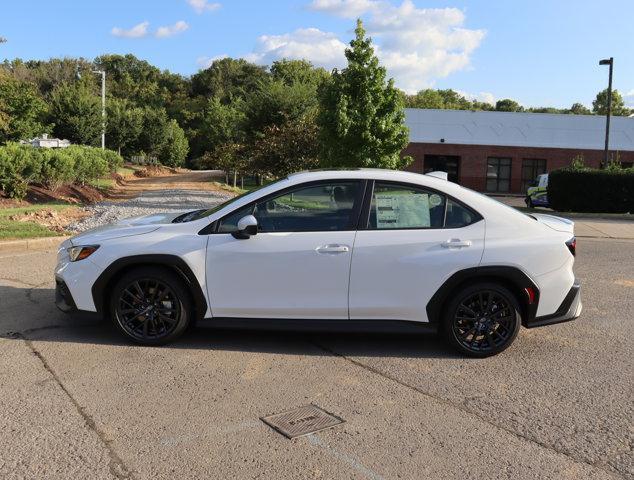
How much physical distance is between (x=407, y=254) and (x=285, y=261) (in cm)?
104

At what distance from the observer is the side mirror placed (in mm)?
4816

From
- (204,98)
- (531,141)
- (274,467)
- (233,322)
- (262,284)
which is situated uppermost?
(204,98)

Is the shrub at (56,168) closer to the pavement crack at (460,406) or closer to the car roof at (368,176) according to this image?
the car roof at (368,176)

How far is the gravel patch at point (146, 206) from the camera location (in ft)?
45.6

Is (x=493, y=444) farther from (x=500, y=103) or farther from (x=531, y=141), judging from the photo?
(x=500, y=103)

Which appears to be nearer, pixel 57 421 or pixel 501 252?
pixel 57 421

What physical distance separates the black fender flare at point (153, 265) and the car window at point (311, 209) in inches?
29.6

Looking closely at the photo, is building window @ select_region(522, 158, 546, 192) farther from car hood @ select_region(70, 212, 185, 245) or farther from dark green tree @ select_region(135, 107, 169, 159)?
car hood @ select_region(70, 212, 185, 245)

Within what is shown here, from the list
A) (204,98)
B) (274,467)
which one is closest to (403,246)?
(274,467)

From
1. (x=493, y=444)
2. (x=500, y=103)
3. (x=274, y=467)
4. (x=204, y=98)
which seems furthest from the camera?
(x=500, y=103)

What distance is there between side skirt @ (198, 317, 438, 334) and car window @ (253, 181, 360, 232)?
0.80 metres

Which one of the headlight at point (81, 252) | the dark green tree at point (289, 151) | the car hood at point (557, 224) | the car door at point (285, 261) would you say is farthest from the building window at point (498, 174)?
the headlight at point (81, 252)

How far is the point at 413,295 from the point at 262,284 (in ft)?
4.27

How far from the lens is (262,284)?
4.94 meters
